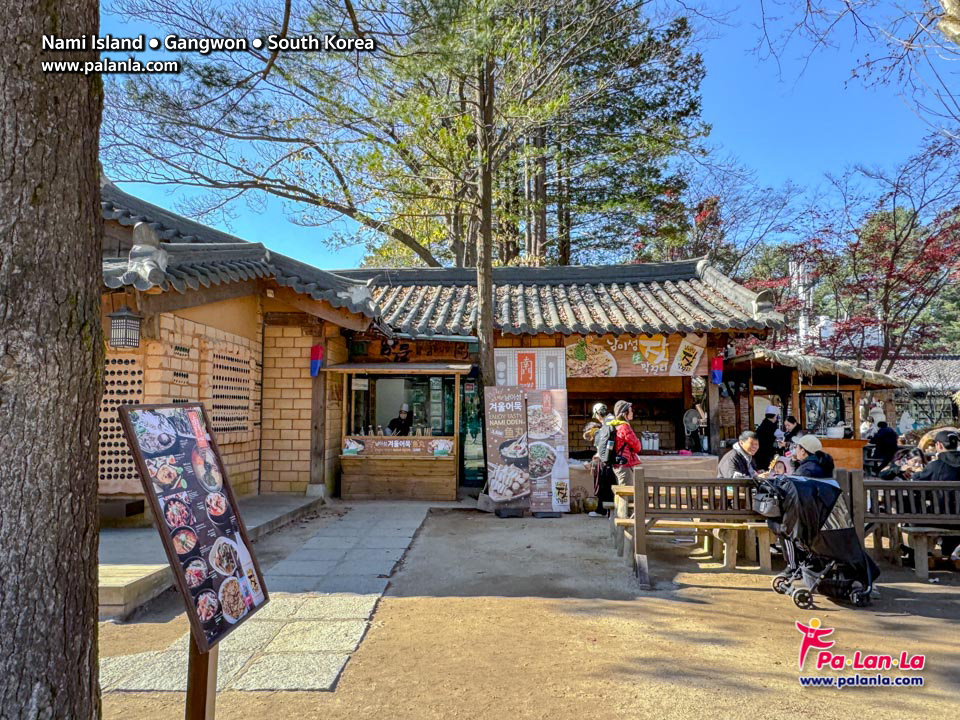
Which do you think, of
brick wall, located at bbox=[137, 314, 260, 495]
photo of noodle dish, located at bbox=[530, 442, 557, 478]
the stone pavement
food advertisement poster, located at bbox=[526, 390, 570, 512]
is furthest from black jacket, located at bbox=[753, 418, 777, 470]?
brick wall, located at bbox=[137, 314, 260, 495]

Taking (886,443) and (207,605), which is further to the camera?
(886,443)

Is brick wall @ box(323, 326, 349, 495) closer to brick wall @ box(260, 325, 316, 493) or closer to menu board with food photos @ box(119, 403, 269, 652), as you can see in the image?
brick wall @ box(260, 325, 316, 493)

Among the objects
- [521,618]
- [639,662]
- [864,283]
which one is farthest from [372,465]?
[864,283]

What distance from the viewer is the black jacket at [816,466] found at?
503 centimetres

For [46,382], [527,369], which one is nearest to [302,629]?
[46,382]

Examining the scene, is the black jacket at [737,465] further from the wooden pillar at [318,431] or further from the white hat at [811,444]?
the wooden pillar at [318,431]

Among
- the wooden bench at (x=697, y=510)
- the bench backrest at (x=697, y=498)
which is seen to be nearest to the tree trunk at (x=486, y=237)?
the wooden bench at (x=697, y=510)

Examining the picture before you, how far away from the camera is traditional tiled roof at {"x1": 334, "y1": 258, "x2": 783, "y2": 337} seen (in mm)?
9180

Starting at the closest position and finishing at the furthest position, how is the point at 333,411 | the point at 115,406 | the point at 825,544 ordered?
the point at 825,544
the point at 115,406
the point at 333,411

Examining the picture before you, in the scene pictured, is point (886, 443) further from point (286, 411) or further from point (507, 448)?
point (286, 411)

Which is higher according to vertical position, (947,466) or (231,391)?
(231,391)

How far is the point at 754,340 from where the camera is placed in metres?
13.4

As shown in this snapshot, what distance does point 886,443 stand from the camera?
35.3 feet

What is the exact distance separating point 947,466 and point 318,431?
7.54m
